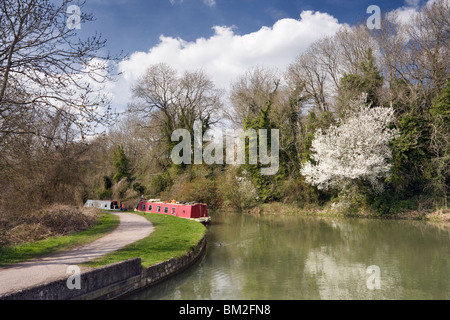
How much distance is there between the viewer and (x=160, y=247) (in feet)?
32.2

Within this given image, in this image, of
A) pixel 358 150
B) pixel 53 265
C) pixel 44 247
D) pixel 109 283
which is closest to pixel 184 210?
pixel 44 247

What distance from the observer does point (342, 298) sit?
704 centimetres

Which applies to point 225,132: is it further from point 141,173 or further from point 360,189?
point 360,189

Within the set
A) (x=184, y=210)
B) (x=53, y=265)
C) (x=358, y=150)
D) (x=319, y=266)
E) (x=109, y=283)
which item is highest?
(x=358, y=150)

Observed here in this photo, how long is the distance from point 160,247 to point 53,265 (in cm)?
323

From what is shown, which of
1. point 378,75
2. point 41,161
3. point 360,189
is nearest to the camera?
point 41,161

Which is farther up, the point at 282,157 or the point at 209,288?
the point at 282,157

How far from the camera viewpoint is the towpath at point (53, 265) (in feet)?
19.5

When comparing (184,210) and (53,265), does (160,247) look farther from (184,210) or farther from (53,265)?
(184,210)

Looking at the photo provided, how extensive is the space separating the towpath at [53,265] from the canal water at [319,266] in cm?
183

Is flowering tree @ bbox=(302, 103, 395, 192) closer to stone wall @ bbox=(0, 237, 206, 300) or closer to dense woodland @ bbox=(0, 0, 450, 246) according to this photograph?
dense woodland @ bbox=(0, 0, 450, 246)

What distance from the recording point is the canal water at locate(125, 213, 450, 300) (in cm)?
736
